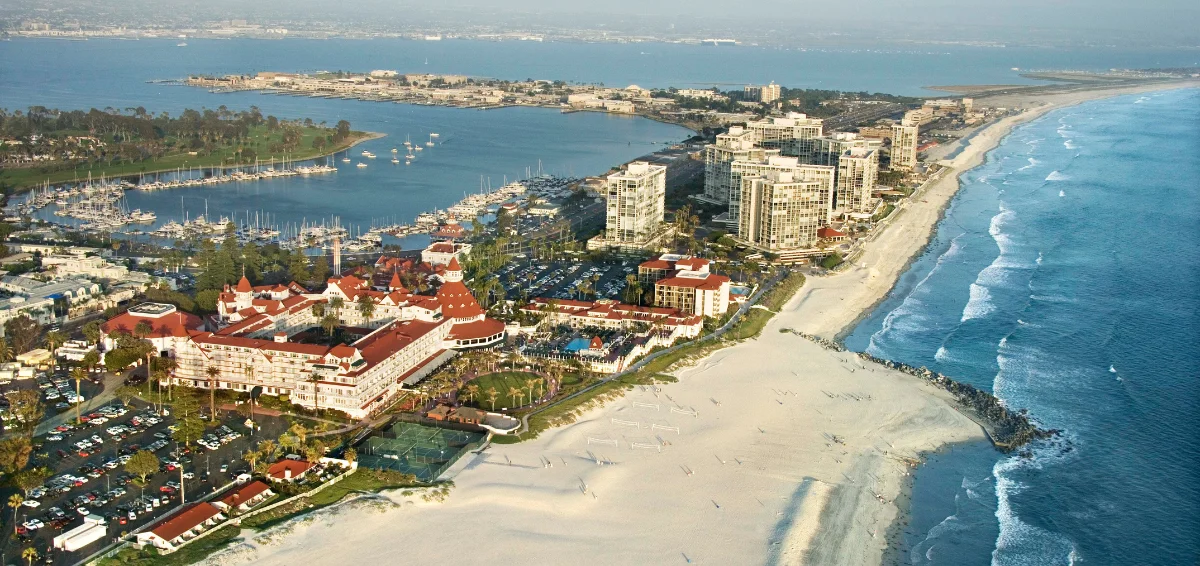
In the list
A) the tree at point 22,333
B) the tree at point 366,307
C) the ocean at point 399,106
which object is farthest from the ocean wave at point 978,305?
the tree at point 22,333

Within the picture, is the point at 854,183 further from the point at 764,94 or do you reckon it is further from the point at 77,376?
the point at 764,94

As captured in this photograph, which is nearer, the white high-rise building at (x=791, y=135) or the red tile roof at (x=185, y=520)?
the red tile roof at (x=185, y=520)

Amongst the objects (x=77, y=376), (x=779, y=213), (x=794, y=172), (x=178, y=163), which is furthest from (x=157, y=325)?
(x=178, y=163)

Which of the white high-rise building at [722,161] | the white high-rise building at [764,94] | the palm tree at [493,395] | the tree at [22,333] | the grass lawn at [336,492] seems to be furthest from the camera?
the white high-rise building at [764,94]

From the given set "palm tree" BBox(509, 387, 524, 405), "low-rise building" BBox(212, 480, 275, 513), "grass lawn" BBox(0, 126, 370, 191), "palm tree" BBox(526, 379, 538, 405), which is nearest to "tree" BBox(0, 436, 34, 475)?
"low-rise building" BBox(212, 480, 275, 513)

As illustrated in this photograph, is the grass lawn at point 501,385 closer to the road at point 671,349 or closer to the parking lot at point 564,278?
the road at point 671,349
